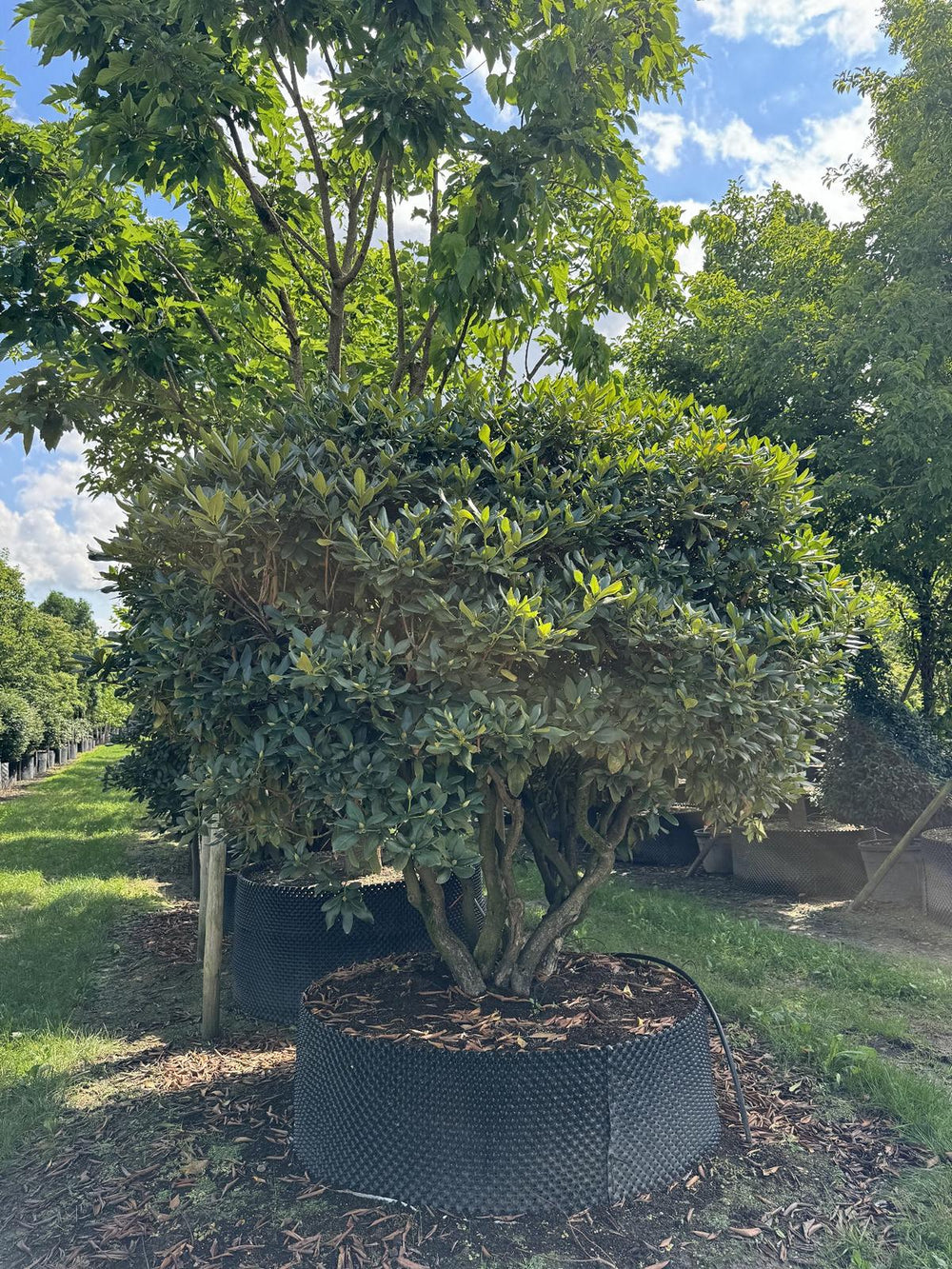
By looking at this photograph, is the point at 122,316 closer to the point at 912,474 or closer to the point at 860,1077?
the point at 860,1077

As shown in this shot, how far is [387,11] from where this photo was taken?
3.57m

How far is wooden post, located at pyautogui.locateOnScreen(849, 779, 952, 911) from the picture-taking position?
7.25m

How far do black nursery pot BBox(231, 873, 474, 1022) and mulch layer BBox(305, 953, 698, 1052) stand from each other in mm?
712

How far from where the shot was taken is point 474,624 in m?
2.66

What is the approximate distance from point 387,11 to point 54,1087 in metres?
4.98

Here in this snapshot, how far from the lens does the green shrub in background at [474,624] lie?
2.79 metres

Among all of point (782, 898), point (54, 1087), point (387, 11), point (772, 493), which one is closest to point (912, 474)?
point (782, 898)

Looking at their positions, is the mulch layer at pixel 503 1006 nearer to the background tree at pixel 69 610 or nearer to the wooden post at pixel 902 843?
the wooden post at pixel 902 843

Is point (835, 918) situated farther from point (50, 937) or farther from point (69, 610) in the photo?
point (69, 610)

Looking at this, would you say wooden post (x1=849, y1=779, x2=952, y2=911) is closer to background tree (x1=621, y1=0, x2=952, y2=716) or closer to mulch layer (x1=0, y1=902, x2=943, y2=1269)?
background tree (x1=621, y1=0, x2=952, y2=716)

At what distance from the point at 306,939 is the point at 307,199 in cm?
497

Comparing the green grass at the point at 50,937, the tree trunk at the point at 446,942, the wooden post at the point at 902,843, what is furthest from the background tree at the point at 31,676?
the tree trunk at the point at 446,942

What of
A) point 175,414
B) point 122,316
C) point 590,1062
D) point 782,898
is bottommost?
point 782,898

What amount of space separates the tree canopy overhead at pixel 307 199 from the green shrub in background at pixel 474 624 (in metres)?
0.92
